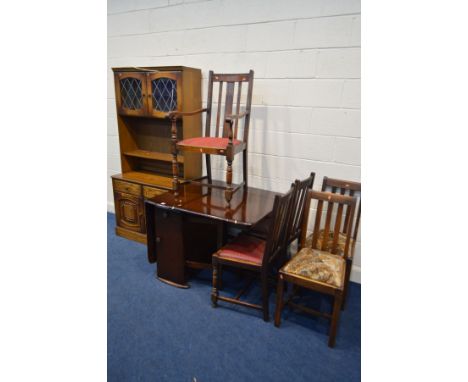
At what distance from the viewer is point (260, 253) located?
1.92 meters

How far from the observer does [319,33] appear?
2.10 m

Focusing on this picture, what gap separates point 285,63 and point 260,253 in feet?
4.92

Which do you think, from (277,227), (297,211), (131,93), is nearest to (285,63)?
(297,211)

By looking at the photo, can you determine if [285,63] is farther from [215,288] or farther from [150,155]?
[215,288]

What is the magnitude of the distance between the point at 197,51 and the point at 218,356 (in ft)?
8.11

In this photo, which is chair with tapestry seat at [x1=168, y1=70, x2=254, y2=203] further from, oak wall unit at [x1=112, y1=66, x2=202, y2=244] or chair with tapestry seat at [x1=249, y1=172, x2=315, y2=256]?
chair with tapestry seat at [x1=249, y1=172, x2=315, y2=256]

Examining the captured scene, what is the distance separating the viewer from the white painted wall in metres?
2.09

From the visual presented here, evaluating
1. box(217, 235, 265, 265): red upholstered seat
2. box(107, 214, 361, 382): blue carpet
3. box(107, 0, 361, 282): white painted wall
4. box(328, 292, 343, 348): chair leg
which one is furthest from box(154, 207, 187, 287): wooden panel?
box(328, 292, 343, 348): chair leg

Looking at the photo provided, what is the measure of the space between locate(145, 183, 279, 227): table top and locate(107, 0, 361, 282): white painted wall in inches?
13.7

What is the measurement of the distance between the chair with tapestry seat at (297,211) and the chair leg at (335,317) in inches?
22.3

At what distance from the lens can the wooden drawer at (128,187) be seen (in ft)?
9.15

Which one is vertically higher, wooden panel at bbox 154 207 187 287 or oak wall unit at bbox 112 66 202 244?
oak wall unit at bbox 112 66 202 244
